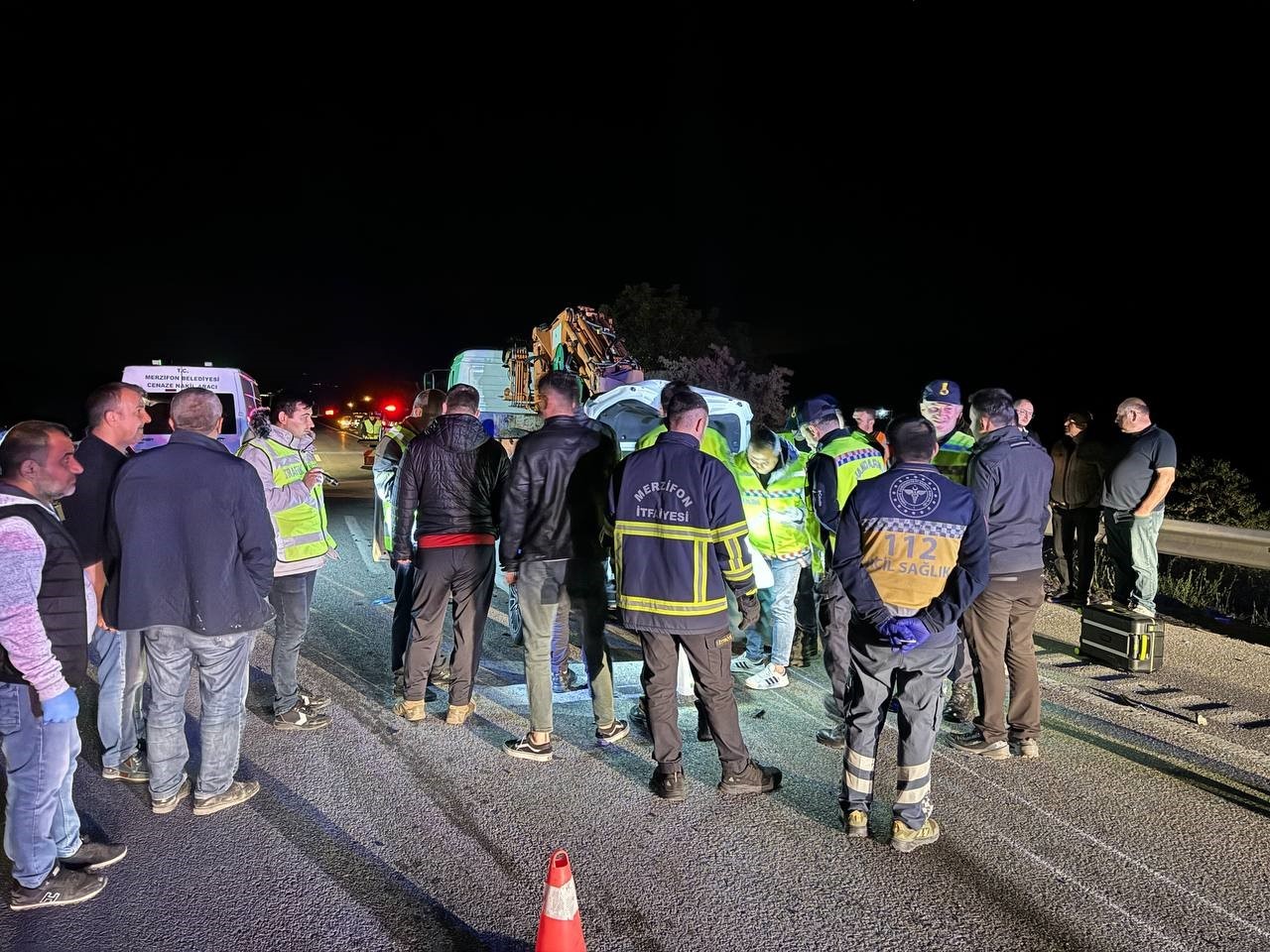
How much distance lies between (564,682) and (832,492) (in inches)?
91.0

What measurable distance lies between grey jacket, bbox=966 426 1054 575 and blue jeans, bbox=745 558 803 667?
4.82 ft

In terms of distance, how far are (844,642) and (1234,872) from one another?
208cm

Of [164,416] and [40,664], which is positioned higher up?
[164,416]

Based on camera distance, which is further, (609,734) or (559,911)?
(609,734)

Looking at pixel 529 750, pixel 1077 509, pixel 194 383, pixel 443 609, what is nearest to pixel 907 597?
pixel 529 750

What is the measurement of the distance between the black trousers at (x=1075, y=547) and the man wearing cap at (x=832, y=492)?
402 centimetres

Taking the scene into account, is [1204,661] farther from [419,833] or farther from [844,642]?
[419,833]

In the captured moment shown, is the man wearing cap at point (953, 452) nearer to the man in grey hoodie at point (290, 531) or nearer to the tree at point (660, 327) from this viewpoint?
the man in grey hoodie at point (290, 531)

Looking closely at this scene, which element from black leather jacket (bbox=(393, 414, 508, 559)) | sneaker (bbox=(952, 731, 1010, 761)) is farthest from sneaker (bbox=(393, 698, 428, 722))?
sneaker (bbox=(952, 731, 1010, 761))

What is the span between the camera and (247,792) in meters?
4.13

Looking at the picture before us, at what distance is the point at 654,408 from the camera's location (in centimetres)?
778

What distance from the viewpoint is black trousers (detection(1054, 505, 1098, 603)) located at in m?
8.20

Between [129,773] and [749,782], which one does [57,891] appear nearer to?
[129,773]

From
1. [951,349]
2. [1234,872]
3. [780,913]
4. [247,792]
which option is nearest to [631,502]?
[780,913]
